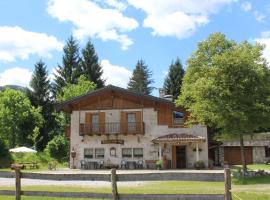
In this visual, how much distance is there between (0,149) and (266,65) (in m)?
24.8

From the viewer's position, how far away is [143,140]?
36.9m

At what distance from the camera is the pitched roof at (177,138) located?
34.4 meters

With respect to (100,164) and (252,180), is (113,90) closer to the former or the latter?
(100,164)

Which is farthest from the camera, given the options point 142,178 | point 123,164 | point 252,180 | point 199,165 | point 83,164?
point 83,164

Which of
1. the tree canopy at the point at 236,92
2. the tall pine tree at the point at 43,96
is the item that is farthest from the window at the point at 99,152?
the tall pine tree at the point at 43,96

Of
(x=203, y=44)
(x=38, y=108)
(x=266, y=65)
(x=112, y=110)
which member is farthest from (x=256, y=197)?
(x=38, y=108)

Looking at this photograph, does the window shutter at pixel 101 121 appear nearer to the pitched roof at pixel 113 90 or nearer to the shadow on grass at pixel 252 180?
the pitched roof at pixel 113 90

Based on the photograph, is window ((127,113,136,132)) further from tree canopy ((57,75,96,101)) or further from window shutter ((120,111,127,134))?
tree canopy ((57,75,96,101))

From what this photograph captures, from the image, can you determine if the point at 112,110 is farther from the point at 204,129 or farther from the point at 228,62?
the point at 228,62

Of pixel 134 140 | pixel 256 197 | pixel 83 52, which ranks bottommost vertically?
pixel 256 197

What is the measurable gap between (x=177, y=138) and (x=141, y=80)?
42248mm

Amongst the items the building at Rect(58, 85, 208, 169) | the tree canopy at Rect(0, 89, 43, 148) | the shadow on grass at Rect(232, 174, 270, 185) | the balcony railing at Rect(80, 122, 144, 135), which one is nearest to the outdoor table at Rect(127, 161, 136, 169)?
the building at Rect(58, 85, 208, 169)

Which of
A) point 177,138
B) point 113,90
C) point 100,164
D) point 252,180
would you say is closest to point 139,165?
point 100,164

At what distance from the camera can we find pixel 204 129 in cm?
3581
